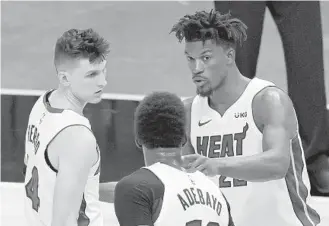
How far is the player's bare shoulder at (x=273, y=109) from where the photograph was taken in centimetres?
359

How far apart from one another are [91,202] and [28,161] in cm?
25

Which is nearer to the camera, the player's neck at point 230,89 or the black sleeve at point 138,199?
the black sleeve at point 138,199

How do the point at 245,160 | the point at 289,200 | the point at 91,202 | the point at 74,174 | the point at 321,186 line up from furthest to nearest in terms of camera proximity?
the point at 321,186
the point at 289,200
the point at 245,160
the point at 91,202
the point at 74,174

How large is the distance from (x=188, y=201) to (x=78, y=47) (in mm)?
766

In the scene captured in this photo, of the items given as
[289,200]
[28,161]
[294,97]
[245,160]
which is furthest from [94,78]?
[294,97]

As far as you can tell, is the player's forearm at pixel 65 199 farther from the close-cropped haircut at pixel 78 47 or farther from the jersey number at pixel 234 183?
the jersey number at pixel 234 183

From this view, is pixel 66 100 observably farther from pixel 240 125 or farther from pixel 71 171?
pixel 240 125

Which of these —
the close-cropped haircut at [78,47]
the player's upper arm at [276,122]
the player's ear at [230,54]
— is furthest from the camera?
the player's ear at [230,54]

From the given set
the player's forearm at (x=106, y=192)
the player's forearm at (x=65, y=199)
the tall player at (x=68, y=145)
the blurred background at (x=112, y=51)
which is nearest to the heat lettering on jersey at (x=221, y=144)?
the tall player at (x=68, y=145)

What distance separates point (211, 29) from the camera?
360 centimetres

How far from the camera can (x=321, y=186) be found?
19.7 ft

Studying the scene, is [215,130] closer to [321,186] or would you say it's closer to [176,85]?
[321,186]

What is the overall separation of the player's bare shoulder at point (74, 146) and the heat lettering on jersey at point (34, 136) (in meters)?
0.09

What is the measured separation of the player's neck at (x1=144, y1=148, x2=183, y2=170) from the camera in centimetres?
270
